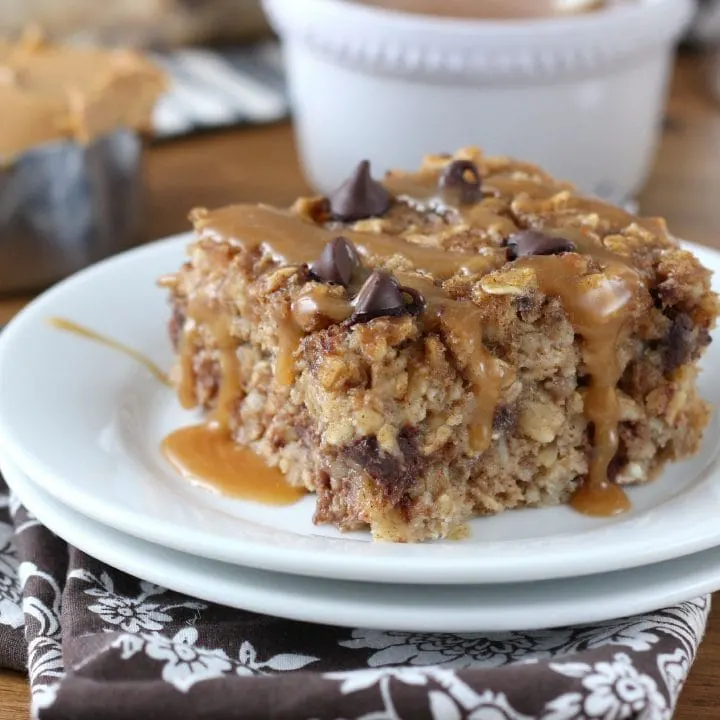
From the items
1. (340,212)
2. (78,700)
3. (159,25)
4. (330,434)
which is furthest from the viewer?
(159,25)

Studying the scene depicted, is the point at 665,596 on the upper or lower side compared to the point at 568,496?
upper

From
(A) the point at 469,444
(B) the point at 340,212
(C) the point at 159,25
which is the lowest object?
(C) the point at 159,25

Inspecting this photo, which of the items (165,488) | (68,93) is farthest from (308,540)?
(68,93)

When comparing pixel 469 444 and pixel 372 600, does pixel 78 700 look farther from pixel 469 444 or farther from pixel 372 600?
pixel 469 444

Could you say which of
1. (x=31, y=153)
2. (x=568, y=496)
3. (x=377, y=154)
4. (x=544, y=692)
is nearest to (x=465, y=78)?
(x=377, y=154)

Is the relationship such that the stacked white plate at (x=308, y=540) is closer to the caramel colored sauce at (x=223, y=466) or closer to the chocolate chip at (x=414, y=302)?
the caramel colored sauce at (x=223, y=466)

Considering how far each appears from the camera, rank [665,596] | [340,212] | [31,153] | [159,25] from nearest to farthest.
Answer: [665,596] < [340,212] < [31,153] < [159,25]
